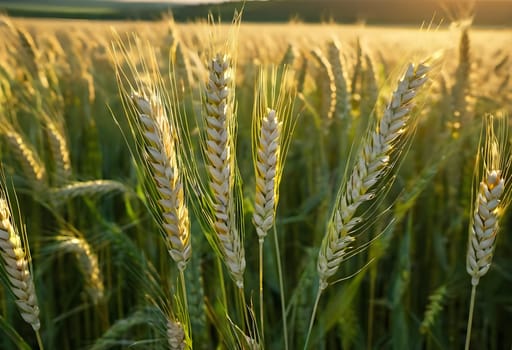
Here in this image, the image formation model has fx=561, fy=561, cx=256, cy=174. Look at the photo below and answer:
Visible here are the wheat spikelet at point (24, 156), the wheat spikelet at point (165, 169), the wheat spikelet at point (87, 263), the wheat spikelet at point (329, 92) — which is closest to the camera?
the wheat spikelet at point (165, 169)

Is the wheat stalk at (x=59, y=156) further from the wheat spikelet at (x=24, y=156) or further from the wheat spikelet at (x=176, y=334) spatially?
the wheat spikelet at (x=176, y=334)

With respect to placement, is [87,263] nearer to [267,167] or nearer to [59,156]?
[59,156]

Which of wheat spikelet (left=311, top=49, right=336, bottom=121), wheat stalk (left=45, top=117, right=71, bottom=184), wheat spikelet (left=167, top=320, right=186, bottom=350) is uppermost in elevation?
wheat spikelet (left=311, top=49, right=336, bottom=121)

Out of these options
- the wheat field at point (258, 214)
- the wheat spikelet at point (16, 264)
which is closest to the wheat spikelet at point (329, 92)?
the wheat field at point (258, 214)

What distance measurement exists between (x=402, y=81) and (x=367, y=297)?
1433 millimetres

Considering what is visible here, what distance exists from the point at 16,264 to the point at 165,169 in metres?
0.36

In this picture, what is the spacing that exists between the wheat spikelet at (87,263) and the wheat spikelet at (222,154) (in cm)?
68

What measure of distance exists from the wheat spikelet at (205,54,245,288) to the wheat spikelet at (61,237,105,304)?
678 mm

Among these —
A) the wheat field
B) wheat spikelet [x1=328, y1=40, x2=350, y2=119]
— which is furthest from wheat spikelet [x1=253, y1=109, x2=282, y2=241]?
wheat spikelet [x1=328, y1=40, x2=350, y2=119]

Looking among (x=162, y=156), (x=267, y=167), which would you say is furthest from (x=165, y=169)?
(x=267, y=167)

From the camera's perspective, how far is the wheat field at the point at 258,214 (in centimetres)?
108

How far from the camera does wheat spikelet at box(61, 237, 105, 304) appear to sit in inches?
63.8

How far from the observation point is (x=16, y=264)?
1092 millimetres

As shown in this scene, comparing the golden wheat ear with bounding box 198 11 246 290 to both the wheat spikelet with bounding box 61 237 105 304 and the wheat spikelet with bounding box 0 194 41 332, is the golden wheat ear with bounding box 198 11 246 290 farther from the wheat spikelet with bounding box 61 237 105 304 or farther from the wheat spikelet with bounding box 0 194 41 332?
the wheat spikelet with bounding box 61 237 105 304
